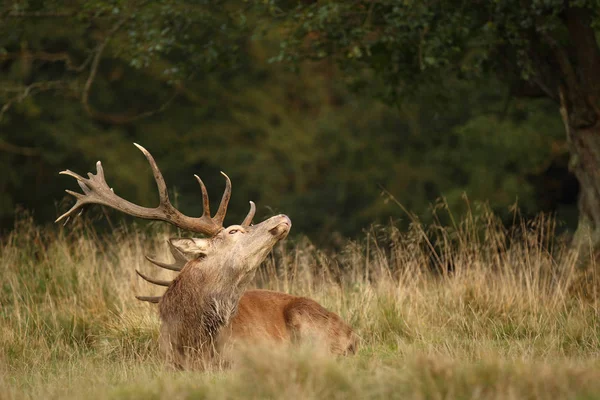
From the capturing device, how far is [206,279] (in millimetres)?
7074

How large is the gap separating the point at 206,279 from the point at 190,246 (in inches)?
10.7

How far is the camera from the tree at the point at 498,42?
931cm

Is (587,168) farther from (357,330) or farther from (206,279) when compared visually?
(206,279)

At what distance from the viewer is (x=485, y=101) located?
72.4ft

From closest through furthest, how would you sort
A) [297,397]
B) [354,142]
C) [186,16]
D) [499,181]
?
[297,397] < [186,16] < [499,181] < [354,142]

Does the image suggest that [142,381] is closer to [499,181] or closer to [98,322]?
[98,322]

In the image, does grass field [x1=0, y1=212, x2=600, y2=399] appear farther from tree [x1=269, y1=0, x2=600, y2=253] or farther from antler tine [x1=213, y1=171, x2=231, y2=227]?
tree [x1=269, y1=0, x2=600, y2=253]

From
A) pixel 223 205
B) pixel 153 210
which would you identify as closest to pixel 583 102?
pixel 223 205

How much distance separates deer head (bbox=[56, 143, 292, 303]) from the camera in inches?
277

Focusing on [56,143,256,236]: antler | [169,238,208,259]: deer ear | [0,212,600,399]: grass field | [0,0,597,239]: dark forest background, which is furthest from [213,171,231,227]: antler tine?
[0,0,597,239]: dark forest background

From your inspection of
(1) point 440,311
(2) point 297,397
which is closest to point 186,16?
(1) point 440,311

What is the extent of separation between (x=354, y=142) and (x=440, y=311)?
18.0 meters

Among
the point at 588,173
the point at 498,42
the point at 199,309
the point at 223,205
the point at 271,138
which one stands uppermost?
the point at 498,42

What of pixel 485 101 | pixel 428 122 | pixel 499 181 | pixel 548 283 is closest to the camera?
pixel 548 283
